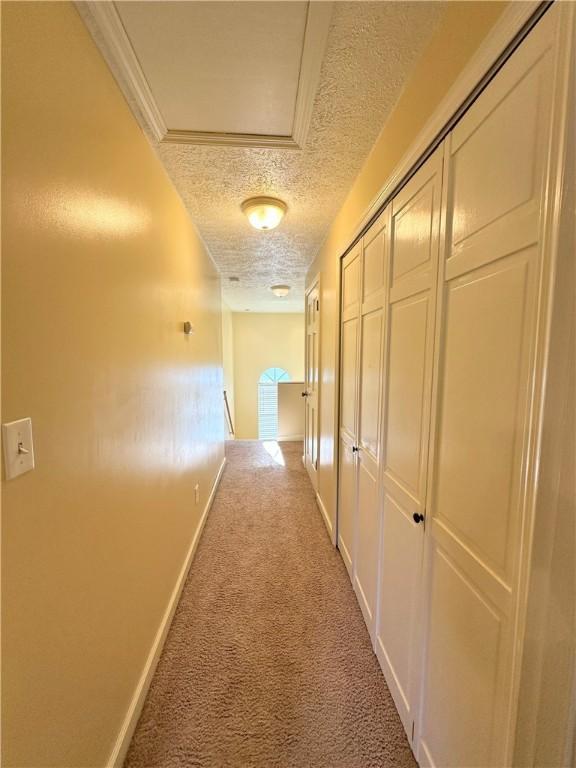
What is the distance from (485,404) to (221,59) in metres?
1.39

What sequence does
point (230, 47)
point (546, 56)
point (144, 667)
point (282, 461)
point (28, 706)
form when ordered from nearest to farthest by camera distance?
point (546, 56), point (28, 706), point (230, 47), point (144, 667), point (282, 461)

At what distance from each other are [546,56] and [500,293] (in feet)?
1.41

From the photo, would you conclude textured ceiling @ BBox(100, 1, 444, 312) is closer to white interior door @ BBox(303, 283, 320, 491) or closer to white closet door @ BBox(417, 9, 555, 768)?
white closet door @ BBox(417, 9, 555, 768)

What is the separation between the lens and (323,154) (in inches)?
59.9

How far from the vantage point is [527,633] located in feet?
1.99

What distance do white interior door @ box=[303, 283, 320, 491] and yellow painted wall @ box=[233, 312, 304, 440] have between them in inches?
147

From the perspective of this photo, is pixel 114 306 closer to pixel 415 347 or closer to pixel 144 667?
pixel 415 347

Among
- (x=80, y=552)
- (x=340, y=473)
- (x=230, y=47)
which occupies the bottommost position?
(x=340, y=473)

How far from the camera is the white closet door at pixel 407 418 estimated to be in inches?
40.3

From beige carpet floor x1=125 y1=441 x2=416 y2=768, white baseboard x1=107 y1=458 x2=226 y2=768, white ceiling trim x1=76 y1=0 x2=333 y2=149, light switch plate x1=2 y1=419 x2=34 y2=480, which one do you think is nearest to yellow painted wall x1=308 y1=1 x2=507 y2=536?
white ceiling trim x1=76 y1=0 x2=333 y2=149

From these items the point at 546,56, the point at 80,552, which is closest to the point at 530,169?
the point at 546,56

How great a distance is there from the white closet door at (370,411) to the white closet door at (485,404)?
51 cm

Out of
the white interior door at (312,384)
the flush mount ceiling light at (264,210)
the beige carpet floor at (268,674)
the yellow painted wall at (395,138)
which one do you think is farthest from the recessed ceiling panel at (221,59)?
the beige carpet floor at (268,674)

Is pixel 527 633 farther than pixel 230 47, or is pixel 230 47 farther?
pixel 230 47
